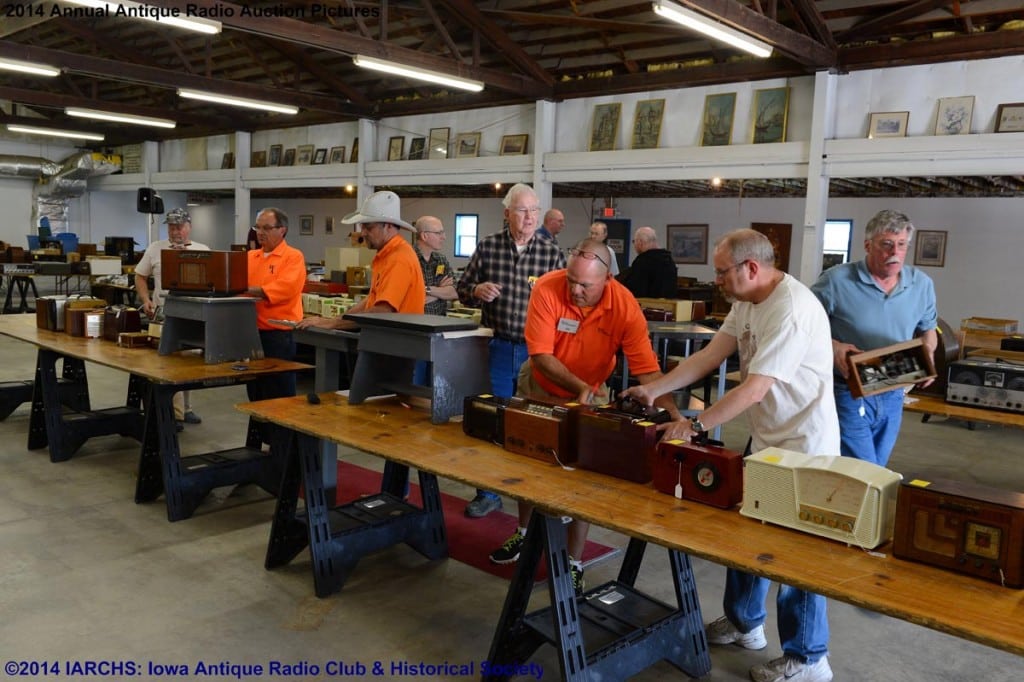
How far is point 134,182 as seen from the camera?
1827cm

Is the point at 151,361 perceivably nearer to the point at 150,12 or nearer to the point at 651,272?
the point at 150,12

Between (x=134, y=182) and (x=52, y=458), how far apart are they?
49.5ft

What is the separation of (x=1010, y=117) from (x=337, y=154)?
10.00 metres

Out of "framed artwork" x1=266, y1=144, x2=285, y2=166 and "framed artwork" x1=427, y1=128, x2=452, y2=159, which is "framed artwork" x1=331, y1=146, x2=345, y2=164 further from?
"framed artwork" x1=427, y1=128, x2=452, y2=159

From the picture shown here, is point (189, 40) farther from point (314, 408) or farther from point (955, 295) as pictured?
point (955, 295)

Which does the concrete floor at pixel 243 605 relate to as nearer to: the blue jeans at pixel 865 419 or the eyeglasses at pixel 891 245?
the blue jeans at pixel 865 419

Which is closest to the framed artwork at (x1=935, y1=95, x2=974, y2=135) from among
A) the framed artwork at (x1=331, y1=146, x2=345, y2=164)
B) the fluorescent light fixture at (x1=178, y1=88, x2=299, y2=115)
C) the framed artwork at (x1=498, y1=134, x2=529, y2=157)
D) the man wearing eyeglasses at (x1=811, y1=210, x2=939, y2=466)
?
the framed artwork at (x1=498, y1=134, x2=529, y2=157)

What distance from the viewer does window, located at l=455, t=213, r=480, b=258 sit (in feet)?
57.7

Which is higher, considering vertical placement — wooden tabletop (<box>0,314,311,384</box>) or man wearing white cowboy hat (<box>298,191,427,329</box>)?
man wearing white cowboy hat (<box>298,191,427,329</box>)

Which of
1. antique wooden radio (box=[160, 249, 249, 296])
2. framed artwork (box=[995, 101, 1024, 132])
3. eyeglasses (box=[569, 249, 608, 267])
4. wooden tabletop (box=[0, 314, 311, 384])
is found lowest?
wooden tabletop (box=[0, 314, 311, 384])

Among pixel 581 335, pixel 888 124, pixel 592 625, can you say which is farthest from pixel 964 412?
pixel 888 124

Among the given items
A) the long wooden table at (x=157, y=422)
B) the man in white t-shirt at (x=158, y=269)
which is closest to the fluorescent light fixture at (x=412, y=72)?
the man in white t-shirt at (x=158, y=269)

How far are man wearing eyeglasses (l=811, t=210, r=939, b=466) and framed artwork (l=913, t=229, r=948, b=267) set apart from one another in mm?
10192

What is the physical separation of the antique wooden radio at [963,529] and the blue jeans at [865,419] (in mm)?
1223
